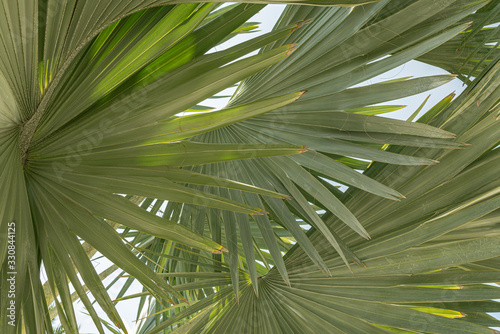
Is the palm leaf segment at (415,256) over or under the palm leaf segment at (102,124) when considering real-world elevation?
under

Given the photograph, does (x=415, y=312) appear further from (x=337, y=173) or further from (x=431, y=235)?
(x=337, y=173)

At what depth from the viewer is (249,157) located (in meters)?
0.53

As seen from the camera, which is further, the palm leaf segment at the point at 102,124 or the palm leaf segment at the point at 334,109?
the palm leaf segment at the point at 334,109

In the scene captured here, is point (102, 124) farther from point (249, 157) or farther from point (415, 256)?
point (415, 256)

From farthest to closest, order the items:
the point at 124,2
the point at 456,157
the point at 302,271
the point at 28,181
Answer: the point at 302,271 < the point at 456,157 < the point at 28,181 < the point at 124,2

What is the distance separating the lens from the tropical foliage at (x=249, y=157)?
1.76 feet

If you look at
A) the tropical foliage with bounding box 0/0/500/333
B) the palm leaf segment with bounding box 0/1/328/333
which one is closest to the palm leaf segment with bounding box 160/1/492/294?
the tropical foliage with bounding box 0/0/500/333

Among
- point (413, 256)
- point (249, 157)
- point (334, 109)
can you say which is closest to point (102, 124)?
point (249, 157)

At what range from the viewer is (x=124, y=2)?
501mm

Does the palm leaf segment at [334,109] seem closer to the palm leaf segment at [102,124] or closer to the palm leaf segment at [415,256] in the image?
the palm leaf segment at [415,256]

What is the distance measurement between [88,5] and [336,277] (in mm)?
636

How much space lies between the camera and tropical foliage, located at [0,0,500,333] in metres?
0.54

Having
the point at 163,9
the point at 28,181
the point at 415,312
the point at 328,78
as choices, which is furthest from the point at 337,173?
the point at 28,181

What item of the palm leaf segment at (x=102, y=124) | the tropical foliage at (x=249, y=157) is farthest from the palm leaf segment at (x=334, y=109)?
the palm leaf segment at (x=102, y=124)
